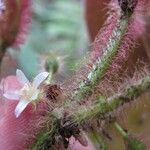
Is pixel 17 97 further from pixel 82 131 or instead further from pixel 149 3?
pixel 149 3

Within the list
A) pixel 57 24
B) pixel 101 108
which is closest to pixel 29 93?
pixel 101 108

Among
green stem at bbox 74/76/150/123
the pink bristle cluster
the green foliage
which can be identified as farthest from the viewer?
the green foliage

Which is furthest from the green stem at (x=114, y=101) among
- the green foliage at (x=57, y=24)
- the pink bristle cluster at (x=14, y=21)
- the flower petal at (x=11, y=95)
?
the green foliage at (x=57, y=24)

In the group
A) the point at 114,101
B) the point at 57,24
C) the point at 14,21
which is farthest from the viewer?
the point at 57,24

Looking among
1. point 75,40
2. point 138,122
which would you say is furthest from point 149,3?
point 75,40

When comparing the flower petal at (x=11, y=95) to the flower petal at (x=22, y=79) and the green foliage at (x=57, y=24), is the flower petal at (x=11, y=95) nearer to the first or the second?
the flower petal at (x=22, y=79)

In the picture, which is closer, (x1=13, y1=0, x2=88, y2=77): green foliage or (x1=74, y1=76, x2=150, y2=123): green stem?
(x1=74, y1=76, x2=150, y2=123): green stem

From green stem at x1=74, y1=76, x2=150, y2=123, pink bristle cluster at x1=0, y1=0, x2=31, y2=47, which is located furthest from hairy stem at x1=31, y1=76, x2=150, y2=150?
pink bristle cluster at x1=0, y1=0, x2=31, y2=47

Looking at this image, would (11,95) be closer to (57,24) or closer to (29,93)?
(29,93)

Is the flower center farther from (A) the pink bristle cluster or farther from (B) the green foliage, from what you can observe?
(B) the green foliage
